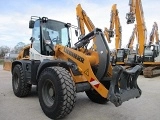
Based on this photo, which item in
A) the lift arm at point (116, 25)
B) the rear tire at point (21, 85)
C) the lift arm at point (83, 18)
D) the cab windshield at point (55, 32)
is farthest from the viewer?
the lift arm at point (116, 25)

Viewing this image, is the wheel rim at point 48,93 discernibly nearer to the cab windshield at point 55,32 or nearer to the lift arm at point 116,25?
the cab windshield at point 55,32

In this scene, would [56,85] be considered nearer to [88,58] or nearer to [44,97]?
[44,97]

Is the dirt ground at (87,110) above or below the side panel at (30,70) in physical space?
below

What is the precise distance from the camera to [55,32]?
6441 millimetres

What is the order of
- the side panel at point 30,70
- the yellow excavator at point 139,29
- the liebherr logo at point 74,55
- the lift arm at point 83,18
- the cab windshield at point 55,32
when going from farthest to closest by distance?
the lift arm at point 83,18
the yellow excavator at point 139,29
the cab windshield at point 55,32
the side panel at point 30,70
the liebherr logo at point 74,55

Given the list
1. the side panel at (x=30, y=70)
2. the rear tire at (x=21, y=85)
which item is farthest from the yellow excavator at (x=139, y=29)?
the side panel at (x=30, y=70)

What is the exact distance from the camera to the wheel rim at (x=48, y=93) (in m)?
4.99

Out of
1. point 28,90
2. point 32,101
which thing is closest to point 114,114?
point 32,101

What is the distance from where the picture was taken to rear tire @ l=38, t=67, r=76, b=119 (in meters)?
4.45

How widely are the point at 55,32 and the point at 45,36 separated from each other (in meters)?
0.37

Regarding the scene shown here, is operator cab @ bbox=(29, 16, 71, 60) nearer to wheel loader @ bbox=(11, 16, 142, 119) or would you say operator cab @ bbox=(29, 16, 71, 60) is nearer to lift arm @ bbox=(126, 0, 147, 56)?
wheel loader @ bbox=(11, 16, 142, 119)

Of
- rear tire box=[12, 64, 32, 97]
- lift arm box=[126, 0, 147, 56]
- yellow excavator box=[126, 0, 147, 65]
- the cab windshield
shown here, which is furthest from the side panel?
lift arm box=[126, 0, 147, 56]

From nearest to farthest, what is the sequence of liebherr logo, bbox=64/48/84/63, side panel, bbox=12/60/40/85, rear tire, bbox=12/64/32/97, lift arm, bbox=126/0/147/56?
liebherr logo, bbox=64/48/84/63 → side panel, bbox=12/60/40/85 → rear tire, bbox=12/64/32/97 → lift arm, bbox=126/0/147/56

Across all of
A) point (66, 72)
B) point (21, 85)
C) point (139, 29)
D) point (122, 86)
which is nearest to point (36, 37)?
point (21, 85)
